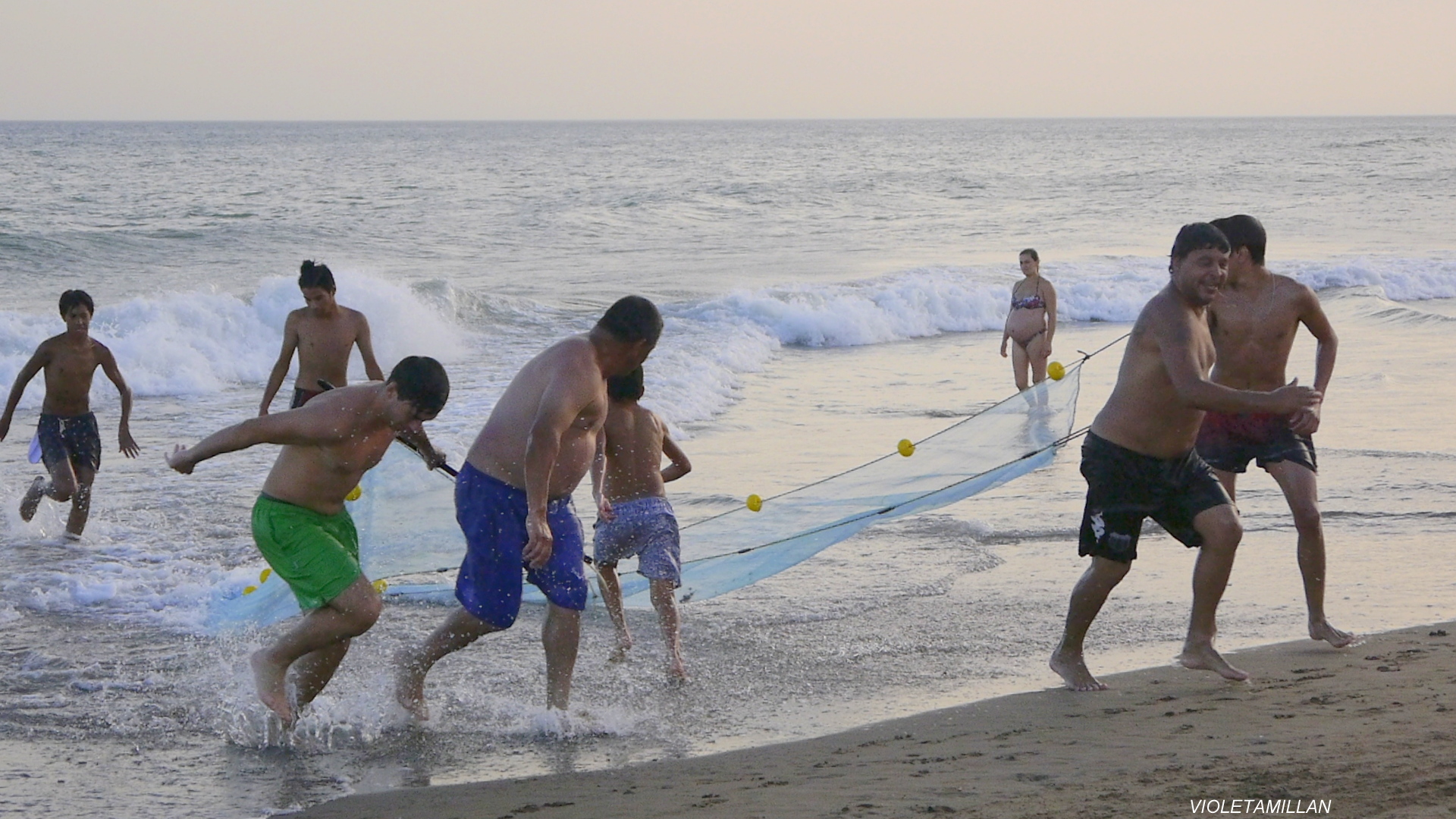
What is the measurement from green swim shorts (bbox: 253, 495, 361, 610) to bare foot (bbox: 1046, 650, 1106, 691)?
96.6 inches

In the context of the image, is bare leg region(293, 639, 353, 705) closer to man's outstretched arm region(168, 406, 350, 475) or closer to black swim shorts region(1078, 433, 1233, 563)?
man's outstretched arm region(168, 406, 350, 475)

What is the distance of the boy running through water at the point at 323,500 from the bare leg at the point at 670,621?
1.18 metres

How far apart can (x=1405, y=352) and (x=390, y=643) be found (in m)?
11.9

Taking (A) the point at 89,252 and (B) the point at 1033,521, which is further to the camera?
(A) the point at 89,252

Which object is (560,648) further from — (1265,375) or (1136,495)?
(1265,375)

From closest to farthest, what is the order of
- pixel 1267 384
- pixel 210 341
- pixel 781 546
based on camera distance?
pixel 1267 384 < pixel 781 546 < pixel 210 341

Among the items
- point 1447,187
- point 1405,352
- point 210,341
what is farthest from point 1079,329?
point 1447,187

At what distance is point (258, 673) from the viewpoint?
4578mm

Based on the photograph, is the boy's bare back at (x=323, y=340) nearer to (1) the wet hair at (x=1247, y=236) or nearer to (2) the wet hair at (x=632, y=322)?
(2) the wet hair at (x=632, y=322)

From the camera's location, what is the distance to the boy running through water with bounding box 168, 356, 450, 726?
444 cm

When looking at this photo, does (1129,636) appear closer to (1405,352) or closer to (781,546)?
(781,546)

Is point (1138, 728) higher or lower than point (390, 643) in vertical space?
higher

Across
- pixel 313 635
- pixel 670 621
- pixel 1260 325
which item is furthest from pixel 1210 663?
pixel 313 635
